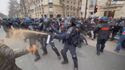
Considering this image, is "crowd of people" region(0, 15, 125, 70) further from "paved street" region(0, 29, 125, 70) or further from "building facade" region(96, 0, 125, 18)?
"building facade" region(96, 0, 125, 18)

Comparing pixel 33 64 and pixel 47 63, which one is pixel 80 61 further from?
pixel 33 64

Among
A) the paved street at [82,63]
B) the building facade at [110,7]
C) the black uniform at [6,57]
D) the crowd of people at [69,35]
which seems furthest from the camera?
the building facade at [110,7]

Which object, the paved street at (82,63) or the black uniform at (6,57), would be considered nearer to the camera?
the black uniform at (6,57)

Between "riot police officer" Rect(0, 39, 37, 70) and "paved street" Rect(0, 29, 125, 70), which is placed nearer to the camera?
"riot police officer" Rect(0, 39, 37, 70)

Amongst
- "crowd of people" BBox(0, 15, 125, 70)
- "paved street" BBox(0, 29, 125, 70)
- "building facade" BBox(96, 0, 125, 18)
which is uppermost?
"building facade" BBox(96, 0, 125, 18)

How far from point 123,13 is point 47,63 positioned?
15691 mm

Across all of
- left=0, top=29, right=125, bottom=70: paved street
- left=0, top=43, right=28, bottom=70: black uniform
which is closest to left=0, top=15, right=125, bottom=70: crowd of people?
left=0, top=43, right=28, bottom=70: black uniform

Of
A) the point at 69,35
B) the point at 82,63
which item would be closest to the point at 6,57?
the point at 69,35

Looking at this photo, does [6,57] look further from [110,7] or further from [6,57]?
[110,7]

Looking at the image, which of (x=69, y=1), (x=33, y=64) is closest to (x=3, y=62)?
(x=33, y=64)

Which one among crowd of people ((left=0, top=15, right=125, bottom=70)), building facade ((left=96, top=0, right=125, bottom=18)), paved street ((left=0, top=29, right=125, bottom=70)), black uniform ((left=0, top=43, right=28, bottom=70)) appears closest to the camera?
black uniform ((left=0, top=43, right=28, bottom=70))

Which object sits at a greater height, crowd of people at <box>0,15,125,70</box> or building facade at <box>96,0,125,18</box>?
building facade at <box>96,0,125,18</box>

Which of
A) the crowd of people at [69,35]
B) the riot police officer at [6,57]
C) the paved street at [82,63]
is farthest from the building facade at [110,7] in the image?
the riot police officer at [6,57]

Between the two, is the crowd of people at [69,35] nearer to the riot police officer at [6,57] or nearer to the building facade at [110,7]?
the riot police officer at [6,57]
